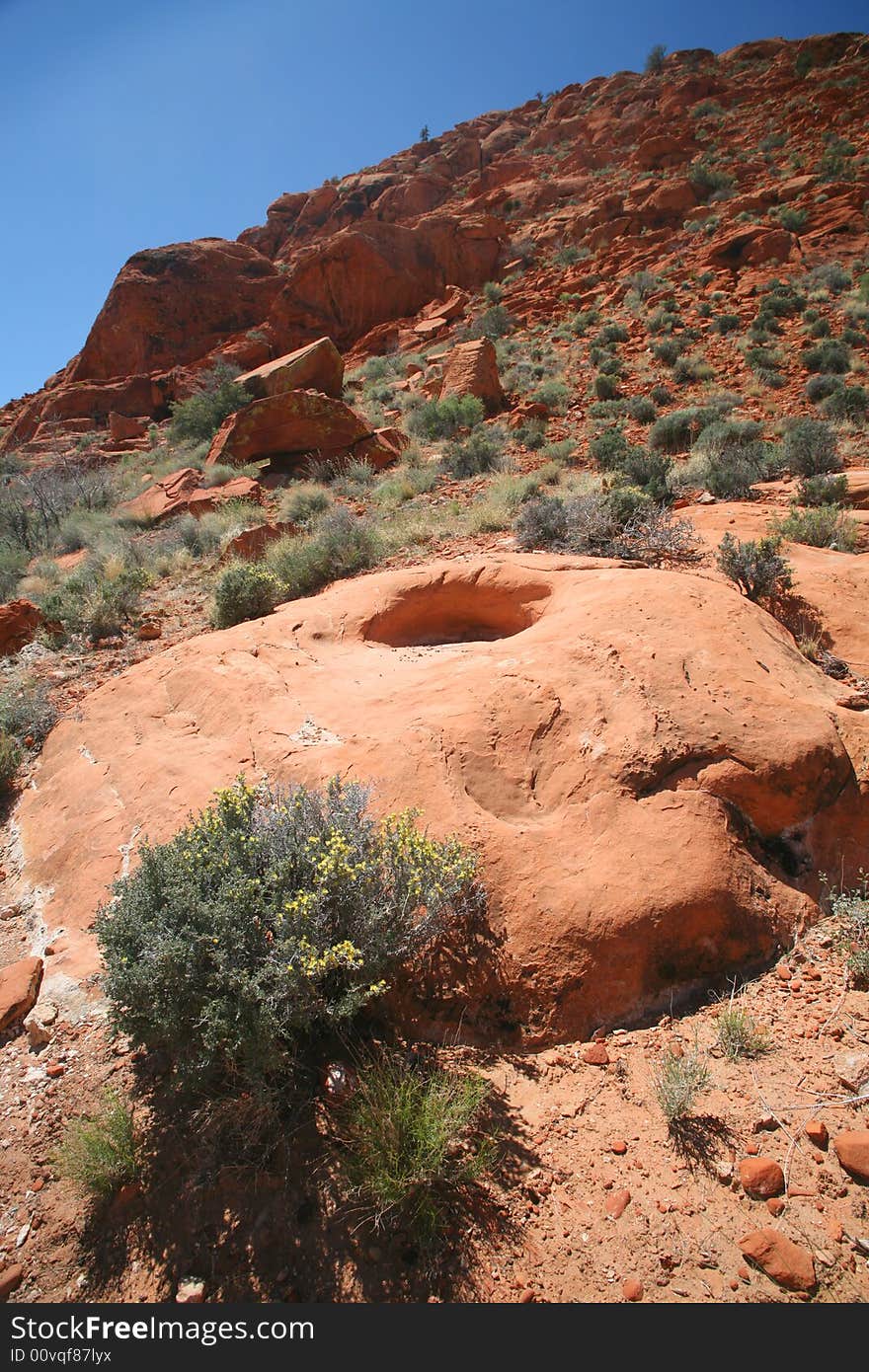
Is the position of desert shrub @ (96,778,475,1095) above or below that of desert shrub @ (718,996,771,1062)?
above

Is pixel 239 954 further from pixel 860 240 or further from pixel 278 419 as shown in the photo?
pixel 860 240

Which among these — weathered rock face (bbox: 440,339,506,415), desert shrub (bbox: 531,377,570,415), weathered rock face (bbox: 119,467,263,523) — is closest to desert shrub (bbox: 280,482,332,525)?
weathered rock face (bbox: 119,467,263,523)

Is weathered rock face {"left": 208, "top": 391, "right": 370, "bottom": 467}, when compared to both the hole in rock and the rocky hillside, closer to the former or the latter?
the rocky hillside

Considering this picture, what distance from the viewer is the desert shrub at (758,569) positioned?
174 inches

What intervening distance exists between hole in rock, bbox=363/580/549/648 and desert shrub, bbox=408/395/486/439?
355 inches

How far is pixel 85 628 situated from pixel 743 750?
6.47m

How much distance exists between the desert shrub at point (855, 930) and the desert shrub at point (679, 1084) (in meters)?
0.73

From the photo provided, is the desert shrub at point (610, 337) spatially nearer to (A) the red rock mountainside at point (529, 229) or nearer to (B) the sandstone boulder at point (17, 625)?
(A) the red rock mountainside at point (529, 229)

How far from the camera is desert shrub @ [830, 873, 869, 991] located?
2287mm

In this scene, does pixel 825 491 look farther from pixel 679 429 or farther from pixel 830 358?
pixel 830 358

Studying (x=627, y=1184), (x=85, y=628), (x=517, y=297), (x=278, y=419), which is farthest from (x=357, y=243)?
(x=627, y=1184)

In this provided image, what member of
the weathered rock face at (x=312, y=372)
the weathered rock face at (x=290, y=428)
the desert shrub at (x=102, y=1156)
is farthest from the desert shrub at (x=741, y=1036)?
the weathered rock face at (x=312, y=372)

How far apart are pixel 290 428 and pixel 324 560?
677 cm

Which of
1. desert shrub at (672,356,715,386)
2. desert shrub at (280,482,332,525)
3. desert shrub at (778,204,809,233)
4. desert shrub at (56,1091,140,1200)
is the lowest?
desert shrub at (56,1091,140,1200)
